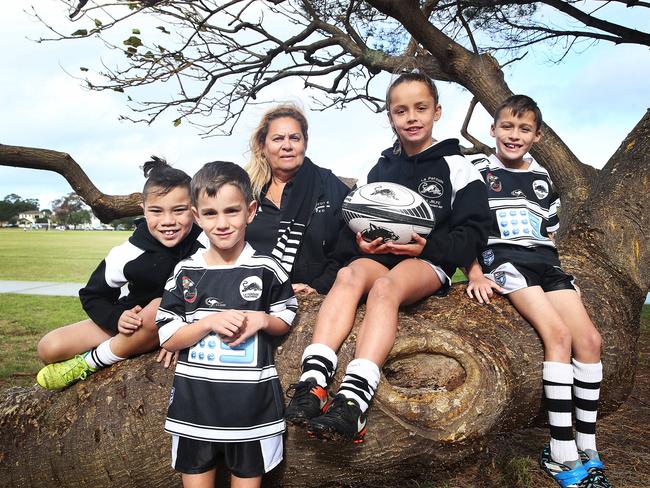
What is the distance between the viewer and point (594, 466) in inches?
124

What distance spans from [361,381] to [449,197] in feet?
4.35

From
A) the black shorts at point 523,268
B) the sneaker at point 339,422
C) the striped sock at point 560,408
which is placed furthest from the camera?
the black shorts at point 523,268

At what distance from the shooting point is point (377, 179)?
347 centimetres

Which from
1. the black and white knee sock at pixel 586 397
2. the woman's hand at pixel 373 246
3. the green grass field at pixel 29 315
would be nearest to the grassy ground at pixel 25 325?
the green grass field at pixel 29 315

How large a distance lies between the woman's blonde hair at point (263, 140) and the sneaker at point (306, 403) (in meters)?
1.46

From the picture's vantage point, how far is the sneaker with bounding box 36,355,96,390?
125 inches

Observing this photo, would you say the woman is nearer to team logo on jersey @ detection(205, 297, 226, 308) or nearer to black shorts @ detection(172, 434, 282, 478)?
team logo on jersey @ detection(205, 297, 226, 308)

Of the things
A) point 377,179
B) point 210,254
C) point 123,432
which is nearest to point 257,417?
point 210,254

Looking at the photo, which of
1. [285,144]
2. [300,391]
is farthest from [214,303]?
[285,144]

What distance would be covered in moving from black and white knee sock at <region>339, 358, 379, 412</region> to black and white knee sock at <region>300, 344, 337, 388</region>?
8 cm

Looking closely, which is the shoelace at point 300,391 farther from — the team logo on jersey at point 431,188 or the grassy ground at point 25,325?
the grassy ground at point 25,325

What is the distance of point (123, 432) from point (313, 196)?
5.75 feet

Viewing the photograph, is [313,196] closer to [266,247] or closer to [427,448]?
[266,247]

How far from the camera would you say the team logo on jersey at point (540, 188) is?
12.0 feet
